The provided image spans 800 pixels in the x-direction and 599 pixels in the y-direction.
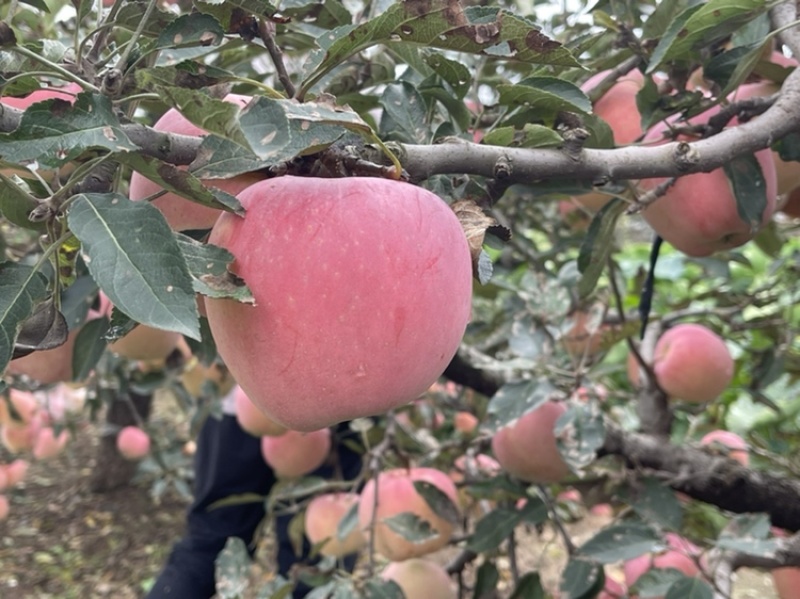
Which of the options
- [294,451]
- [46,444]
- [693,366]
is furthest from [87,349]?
[46,444]

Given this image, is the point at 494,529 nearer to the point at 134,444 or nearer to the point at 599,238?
the point at 599,238

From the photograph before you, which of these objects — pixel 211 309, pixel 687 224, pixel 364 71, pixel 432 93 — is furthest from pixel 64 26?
pixel 687 224

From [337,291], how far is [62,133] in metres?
0.19

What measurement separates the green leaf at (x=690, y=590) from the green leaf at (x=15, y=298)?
86 centimetres

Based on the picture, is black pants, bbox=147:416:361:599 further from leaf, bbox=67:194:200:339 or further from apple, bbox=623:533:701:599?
leaf, bbox=67:194:200:339

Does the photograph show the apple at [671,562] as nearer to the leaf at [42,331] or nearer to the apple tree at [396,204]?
the apple tree at [396,204]

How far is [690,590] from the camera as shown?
0.91 metres

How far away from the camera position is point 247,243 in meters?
0.45

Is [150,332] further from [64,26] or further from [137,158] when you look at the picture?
[137,158]

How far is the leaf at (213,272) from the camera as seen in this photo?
1.37ft

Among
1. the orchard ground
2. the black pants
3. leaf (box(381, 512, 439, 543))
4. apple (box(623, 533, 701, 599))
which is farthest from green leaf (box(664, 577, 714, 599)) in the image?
the orchard ground

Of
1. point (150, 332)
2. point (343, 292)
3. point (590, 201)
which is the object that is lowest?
point (150, 332)

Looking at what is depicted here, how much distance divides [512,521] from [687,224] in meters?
0.59

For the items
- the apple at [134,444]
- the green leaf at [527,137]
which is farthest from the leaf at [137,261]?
the apple at [134,444]
